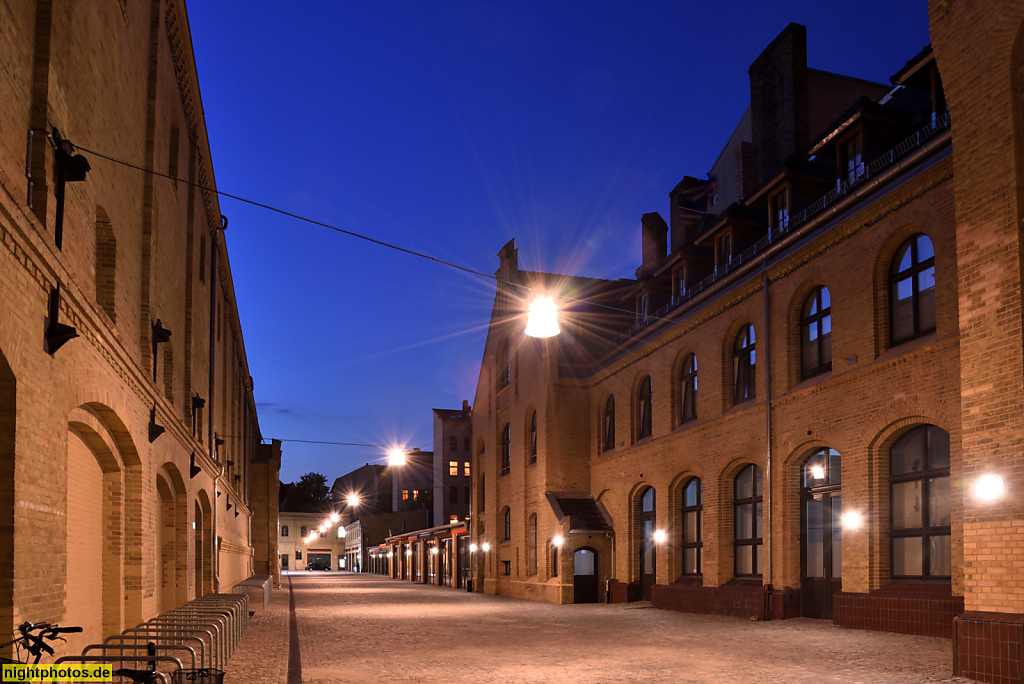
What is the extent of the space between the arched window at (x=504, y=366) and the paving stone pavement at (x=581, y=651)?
1801 centimetres

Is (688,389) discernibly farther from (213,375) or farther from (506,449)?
(506,449)

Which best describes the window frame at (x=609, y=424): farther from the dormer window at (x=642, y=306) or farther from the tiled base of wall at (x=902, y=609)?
the tiled base of wall at (x=902, y=609)

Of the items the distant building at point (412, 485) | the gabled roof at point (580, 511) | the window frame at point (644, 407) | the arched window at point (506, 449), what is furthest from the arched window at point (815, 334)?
the distant building at point (412, 485)

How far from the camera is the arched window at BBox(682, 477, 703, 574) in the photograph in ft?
81.2

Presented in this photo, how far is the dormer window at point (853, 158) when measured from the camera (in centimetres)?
1900

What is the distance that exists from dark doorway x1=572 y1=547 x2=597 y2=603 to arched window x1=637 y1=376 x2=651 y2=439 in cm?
467

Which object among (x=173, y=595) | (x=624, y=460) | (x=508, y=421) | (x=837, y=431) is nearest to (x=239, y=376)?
(x=508, y=421)

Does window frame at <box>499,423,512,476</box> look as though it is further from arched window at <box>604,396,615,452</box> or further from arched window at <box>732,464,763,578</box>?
arched window at <box>732,464,763,578</box>

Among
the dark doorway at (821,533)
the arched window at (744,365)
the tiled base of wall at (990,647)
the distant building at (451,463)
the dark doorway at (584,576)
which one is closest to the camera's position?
the tiled base of wall at (990,647)

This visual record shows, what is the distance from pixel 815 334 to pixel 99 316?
15308mm

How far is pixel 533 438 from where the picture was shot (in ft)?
117

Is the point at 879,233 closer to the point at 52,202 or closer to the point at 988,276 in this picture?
the point at 988,276

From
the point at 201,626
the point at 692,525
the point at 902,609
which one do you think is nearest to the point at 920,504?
the point at 902,609

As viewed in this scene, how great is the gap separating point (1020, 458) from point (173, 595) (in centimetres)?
1395
